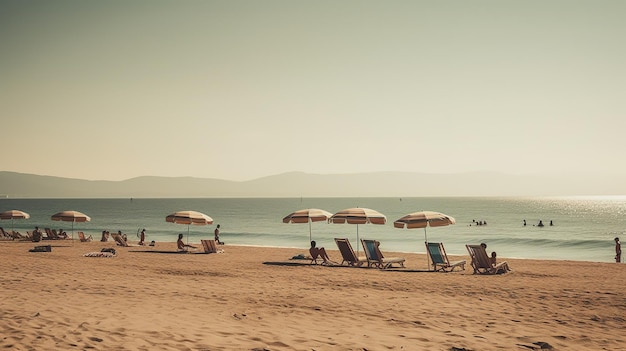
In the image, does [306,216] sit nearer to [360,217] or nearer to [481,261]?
[360,217]

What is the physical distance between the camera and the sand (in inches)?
257

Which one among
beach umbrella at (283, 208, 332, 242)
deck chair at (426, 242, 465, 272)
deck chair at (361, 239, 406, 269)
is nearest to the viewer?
deck chair at (426, 242, 465, 272)

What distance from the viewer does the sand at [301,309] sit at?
6527 mm

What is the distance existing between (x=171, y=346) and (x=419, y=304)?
18.0ft

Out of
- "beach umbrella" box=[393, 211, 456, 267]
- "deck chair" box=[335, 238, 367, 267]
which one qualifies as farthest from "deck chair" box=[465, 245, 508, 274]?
"deck chair" box=[335, 238, 367, 267]

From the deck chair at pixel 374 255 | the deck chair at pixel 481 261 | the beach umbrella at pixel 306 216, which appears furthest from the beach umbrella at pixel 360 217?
the deck chair at pixel 481 261

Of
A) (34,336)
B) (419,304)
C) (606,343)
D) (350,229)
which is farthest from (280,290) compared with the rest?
(350,229)

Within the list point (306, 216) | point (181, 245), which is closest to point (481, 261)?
point (306, 216)

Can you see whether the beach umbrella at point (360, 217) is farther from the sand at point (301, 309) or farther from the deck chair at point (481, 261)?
the deck chair at point (481, 261)

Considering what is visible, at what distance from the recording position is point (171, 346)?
6.03 m

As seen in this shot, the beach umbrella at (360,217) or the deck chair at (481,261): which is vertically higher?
the beach umbrella at (360,217)

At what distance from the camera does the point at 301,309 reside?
9.15 meters

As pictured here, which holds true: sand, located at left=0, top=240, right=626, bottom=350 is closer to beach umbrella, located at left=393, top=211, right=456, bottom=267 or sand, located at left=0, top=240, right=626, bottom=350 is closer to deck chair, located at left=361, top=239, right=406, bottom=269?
deck chair, located at left=361, top=239, right=406, bottom=269

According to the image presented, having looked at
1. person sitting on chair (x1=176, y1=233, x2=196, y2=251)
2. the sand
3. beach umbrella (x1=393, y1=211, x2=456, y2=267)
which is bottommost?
the sand
